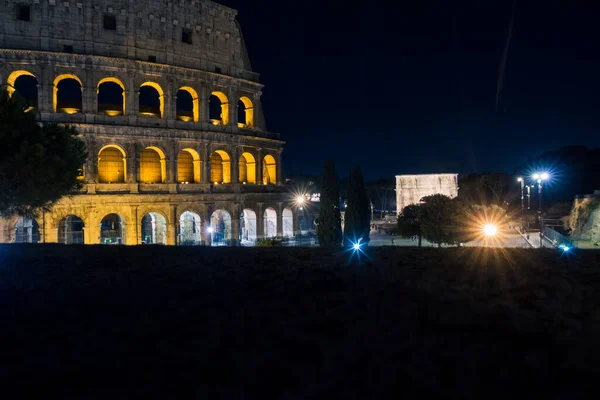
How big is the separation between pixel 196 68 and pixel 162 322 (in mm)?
25659

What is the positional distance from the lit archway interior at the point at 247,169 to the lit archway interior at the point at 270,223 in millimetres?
2601

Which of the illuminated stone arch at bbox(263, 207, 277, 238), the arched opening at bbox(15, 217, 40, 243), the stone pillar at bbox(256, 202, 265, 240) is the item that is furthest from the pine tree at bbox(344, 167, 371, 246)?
the arched opening at bbox(15, 217, 40, 243)

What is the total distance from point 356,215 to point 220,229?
34.9 feet

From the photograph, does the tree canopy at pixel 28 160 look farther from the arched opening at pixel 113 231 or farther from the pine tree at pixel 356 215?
the pine tree at pixel 356 215

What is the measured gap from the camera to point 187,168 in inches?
1164

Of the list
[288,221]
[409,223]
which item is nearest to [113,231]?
[288,221]

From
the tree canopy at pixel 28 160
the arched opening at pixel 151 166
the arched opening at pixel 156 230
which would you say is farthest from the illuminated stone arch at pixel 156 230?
the tree canopy at pixel 28 160

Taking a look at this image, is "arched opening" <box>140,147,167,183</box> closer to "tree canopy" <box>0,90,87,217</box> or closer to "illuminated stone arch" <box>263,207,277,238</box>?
"illuminated stone arch" <box>263,207,277,238</box>

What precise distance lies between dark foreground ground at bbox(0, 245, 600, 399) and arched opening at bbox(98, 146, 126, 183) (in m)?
20.9

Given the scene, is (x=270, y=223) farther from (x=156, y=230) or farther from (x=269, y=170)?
(x=156, y=230)

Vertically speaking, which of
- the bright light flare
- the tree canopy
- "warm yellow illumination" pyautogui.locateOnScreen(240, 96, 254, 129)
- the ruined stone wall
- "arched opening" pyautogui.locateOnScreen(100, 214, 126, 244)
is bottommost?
the bright light flare

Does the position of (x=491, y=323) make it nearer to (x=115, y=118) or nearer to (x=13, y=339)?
(x=13, y=339)

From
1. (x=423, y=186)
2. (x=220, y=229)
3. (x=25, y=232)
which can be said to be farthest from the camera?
(x=423, y=186)

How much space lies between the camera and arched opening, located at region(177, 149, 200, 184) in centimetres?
2840
